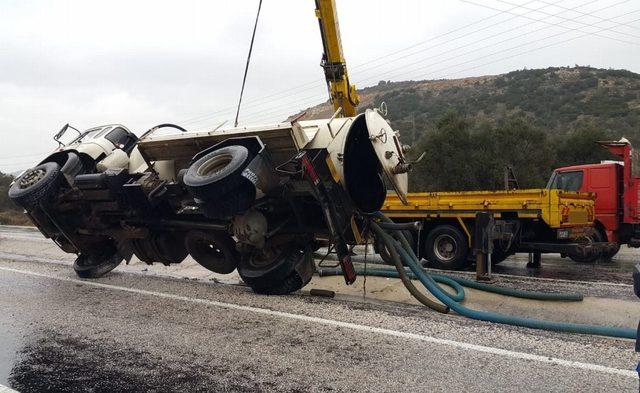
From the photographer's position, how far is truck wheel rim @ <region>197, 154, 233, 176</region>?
6.32 m

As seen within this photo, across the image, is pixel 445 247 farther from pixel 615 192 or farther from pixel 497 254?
pixel 615 192

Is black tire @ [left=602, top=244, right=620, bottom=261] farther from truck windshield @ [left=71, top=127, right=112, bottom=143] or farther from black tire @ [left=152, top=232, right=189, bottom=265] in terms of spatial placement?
truck windshield @ [left=71, top=127, right=112, bottom=143]

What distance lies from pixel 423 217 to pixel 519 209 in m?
1.94

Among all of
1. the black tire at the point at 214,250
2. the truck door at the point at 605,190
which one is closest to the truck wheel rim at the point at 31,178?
the black tire at the point at 214,250

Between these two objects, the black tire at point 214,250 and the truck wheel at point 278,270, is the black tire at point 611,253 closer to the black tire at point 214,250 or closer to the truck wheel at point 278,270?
the truck wheel at point 278,270

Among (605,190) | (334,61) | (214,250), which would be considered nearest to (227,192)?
(214,250)

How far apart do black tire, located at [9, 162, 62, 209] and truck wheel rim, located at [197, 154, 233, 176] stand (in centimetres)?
287

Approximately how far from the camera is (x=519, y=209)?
1016 cm

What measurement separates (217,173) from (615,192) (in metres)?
10.1

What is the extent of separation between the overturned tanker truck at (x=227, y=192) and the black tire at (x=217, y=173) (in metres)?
0.01

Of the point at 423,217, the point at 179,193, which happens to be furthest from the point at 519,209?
the point at 179,193

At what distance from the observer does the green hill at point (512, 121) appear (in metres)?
24.2

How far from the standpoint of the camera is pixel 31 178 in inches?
317

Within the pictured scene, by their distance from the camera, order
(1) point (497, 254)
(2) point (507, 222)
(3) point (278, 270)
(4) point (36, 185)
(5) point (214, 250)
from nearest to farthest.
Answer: (3) point (278, 270)
(4) point (36, 185)
(5) point (214, 250)
(2) point (507, 222)
(1) point (497, 254)
